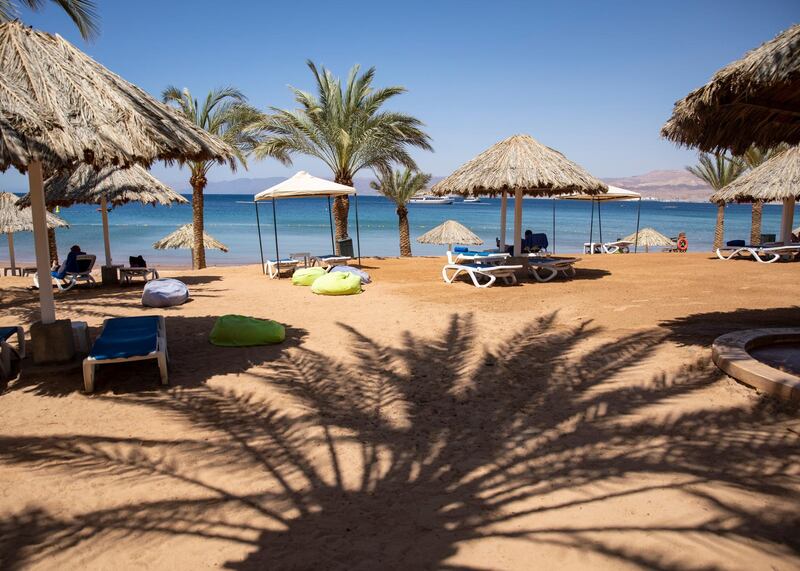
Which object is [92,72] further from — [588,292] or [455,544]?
[588,292]

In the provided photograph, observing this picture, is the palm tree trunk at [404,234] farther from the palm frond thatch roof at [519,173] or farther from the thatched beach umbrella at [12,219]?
the thatched beach umbrella at [12,219]

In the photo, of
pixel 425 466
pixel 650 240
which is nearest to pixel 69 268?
pixel 425 466

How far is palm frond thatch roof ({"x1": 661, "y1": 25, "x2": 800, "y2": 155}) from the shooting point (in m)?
4.56

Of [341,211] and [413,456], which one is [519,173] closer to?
[341,211]

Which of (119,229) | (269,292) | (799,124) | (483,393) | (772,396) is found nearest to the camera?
(772,396)

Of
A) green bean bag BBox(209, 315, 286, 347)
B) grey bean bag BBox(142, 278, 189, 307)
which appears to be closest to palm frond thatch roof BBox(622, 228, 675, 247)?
grey bean bag BBox(142, 278, 189, 307)

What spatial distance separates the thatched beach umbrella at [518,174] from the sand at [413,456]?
5110 mm

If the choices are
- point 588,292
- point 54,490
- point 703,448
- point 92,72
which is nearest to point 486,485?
point 703,448

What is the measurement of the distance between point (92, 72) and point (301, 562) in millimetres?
5266

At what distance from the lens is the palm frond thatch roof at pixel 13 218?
15.0 m

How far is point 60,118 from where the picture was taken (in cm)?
460

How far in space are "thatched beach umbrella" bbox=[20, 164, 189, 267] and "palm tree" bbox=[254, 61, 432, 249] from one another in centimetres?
516

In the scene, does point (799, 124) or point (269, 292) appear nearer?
point (799, 124)

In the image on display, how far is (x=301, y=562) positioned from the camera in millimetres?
2547
